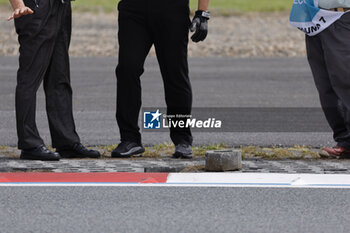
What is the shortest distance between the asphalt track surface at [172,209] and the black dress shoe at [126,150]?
1.29m

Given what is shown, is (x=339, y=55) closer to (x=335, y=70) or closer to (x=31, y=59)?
(x=335, y=70)

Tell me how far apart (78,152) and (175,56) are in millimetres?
1063

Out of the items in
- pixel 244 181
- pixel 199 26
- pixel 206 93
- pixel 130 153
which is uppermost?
pixel 199 26

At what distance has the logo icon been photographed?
32.6 ft

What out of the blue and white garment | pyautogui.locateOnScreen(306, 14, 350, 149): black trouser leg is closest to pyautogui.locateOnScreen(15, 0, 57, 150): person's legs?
the blue and white garment

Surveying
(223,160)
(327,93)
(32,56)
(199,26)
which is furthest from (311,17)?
(32,56)

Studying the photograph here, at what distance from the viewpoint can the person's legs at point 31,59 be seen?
779 centimetres

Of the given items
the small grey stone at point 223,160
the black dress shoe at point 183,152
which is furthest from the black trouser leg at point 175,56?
the small grey stone at point 223,160

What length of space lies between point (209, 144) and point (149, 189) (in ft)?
8.14

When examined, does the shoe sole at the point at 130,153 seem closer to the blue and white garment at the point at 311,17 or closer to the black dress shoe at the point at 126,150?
the black dress shoe at the point at 126,150

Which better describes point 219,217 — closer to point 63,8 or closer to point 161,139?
point 63,8

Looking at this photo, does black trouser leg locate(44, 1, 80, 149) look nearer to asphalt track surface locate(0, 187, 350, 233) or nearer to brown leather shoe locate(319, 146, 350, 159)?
asphalt track surface locate(0, 187, 350, 233)

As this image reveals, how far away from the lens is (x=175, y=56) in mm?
8078

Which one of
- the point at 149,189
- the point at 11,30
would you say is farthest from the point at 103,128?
the point at 11,30
